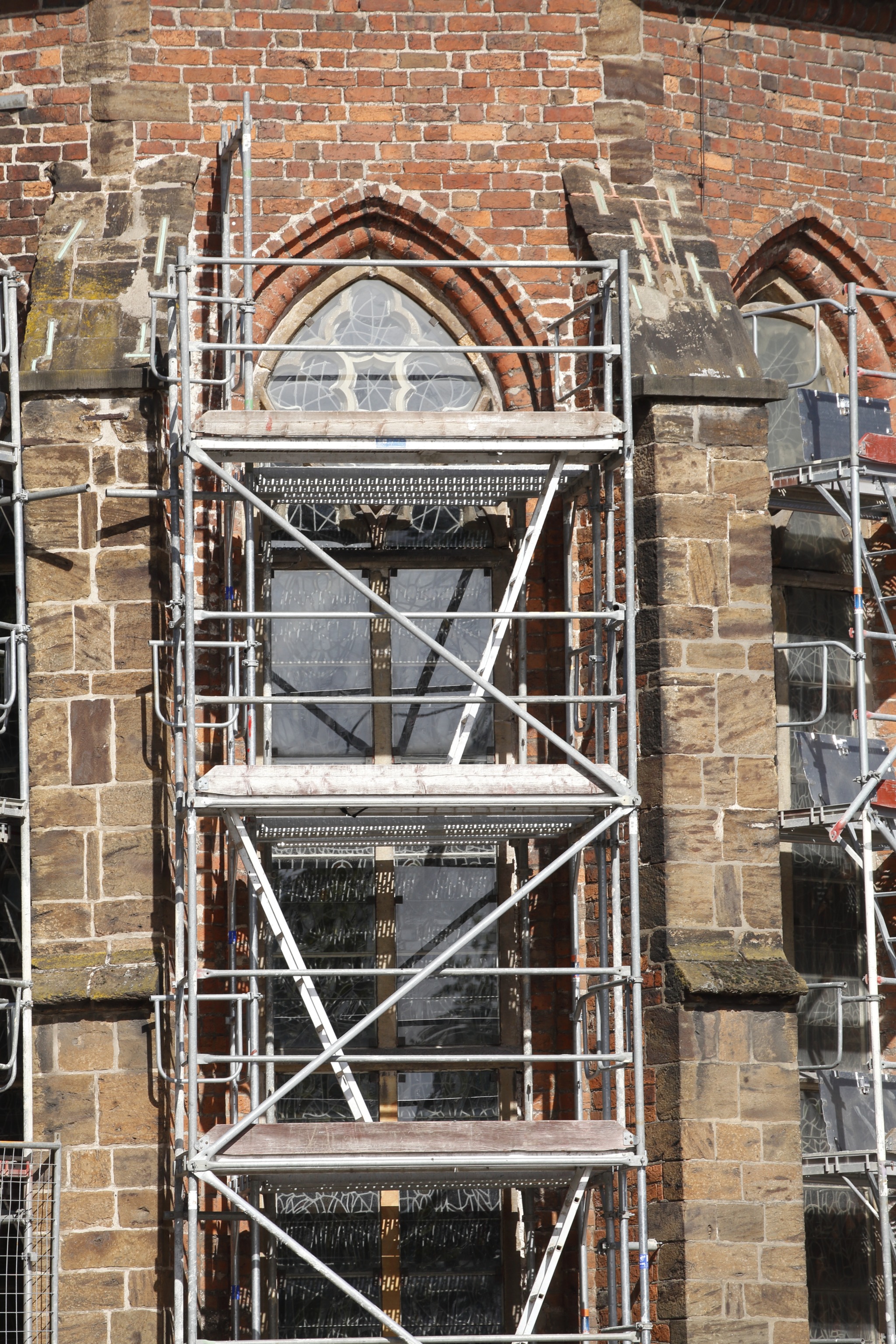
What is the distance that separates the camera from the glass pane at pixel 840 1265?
36.5 ft

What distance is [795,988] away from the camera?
1002cm

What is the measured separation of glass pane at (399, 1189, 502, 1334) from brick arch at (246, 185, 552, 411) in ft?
14.1

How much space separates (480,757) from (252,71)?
4.01 metres

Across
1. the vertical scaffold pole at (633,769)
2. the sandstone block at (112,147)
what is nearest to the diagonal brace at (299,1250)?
the vertical scaffold pole at (633,769)

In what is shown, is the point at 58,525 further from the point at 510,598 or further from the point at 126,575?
the point at 510,598

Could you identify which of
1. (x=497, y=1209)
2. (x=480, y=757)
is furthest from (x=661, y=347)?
(x=497, y=1209)

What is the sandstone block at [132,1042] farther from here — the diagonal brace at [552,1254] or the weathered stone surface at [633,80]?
the weathered stone surface at [633,80]

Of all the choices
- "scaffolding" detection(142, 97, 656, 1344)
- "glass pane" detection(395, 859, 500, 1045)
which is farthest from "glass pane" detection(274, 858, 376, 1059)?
"glass pane" detection(395, 859, 500, 1045)

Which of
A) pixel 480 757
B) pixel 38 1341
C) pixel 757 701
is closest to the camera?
pixel 38 1341

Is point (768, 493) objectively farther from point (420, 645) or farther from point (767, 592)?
point (420, 645)

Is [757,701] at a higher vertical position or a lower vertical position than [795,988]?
higher

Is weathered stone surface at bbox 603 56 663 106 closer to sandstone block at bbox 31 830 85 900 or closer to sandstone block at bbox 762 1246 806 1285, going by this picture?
sandstone block at bbox 31 830 85 900

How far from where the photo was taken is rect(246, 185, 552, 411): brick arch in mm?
11242

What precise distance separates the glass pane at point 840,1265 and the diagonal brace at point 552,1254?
204cm
